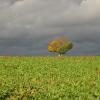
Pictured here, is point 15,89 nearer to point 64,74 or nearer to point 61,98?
point 61,98

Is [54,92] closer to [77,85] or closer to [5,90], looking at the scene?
[5,90]

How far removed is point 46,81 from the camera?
89.9 ft

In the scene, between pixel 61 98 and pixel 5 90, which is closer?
pixel 61 98

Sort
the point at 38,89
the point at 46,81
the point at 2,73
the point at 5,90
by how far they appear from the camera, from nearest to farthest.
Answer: the point at 5,90
the point at 38,89
the point at 46,81
the point at 2,73

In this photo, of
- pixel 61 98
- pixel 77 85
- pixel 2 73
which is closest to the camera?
pixel 61 98

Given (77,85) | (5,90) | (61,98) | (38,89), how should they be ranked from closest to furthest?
(61,98) → (5,90) → (38,89) → (77,85)

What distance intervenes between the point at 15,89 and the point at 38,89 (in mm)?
1392

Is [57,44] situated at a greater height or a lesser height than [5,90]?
greater

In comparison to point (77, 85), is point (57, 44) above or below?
above

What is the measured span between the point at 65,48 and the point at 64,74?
67.5 metres

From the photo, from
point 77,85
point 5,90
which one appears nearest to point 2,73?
point 77,85

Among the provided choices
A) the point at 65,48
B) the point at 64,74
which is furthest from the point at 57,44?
the point at 64,74

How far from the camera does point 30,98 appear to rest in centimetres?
1811

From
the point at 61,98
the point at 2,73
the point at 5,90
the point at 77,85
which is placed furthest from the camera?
the point at 2,73
